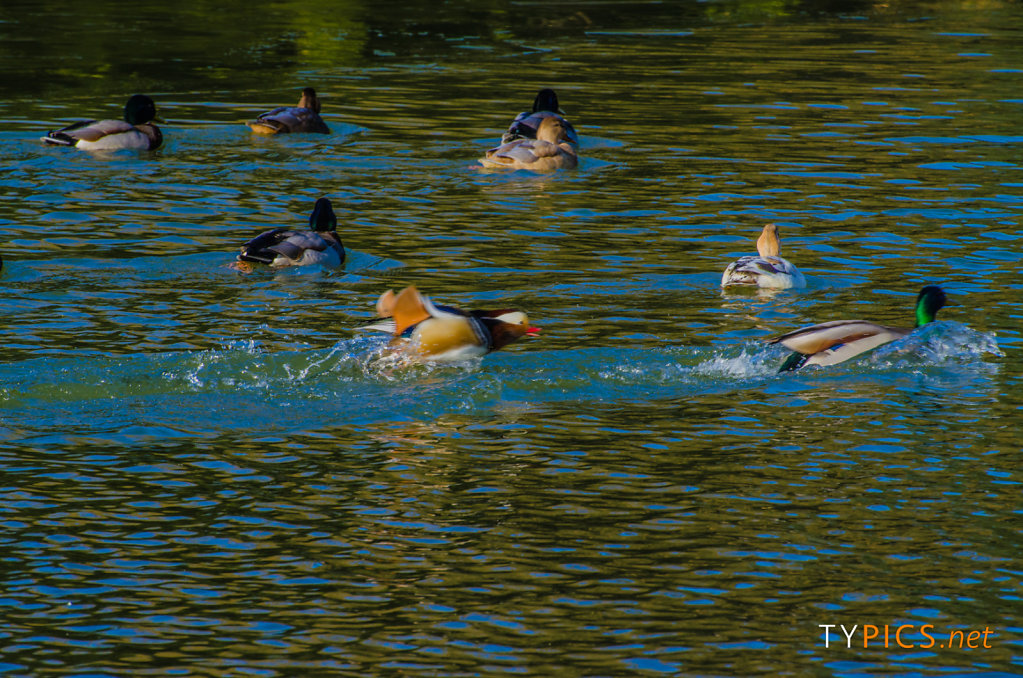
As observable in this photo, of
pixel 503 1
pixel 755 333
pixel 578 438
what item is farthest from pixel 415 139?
pixel 503 1

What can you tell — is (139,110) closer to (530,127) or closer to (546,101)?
(530,127)

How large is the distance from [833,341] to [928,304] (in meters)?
1.13

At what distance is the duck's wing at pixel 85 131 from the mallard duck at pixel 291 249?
544 centimetres

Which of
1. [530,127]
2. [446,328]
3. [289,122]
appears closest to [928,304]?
[446,328]

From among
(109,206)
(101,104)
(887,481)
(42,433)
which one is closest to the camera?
(887,481)

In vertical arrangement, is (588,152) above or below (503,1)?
below

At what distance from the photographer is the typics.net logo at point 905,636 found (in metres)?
6.41

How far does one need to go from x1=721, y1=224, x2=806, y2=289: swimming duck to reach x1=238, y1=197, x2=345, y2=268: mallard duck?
3.66m

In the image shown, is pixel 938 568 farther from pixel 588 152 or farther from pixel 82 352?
pixel 588 152

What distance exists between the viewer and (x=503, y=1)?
34.9 m

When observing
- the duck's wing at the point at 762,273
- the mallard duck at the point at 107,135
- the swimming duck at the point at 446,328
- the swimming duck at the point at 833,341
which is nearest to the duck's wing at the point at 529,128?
the mallard duck at the point at 107,135

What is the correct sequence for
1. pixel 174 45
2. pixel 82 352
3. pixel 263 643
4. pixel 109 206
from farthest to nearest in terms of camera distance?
pixel 174 45 → pixel 109 206 → pixel 82 352 → pixel 263 643

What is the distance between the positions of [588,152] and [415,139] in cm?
230

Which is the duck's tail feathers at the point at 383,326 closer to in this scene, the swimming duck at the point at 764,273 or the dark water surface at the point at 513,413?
the dark water surface at the point at 513,413
